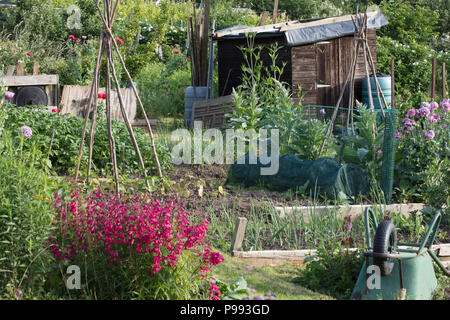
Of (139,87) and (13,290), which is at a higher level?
(139,87)

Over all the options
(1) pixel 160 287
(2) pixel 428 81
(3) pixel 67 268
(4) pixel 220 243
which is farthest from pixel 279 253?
(2) pixel 428 81

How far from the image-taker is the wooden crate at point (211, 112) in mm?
9727

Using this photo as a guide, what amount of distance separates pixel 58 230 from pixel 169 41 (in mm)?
15280

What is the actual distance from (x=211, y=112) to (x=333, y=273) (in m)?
6.13

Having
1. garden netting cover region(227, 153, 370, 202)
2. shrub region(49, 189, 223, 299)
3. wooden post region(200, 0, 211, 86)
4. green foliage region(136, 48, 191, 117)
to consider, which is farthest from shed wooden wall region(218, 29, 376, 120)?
shrub region(49, 189, 223, 299)

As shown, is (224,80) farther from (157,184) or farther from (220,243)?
(220,243)

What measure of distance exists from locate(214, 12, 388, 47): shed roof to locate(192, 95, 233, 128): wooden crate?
4.58ft

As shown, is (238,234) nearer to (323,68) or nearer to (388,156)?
(388,156)

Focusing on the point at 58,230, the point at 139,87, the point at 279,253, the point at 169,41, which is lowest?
the point at 279,253

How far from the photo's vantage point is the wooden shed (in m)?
10.5

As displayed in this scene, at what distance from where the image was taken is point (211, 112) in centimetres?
988

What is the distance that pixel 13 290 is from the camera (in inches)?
128

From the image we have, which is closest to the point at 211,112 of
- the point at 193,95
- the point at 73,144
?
the point at 193,95

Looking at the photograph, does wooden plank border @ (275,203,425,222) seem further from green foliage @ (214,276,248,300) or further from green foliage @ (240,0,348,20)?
green foliage @ (240,0,348,20)
